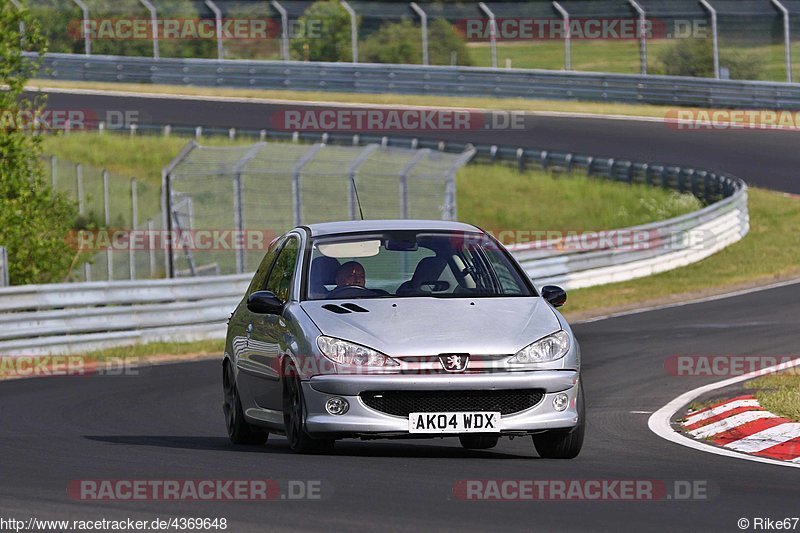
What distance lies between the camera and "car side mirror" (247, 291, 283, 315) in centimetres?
973

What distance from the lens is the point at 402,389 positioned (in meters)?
8.77

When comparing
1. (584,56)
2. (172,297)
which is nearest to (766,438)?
(172,297)

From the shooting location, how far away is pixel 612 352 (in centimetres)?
1714

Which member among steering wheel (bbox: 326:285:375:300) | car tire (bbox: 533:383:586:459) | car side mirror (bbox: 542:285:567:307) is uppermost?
steering wheel (bbox: 326:285:375:300)

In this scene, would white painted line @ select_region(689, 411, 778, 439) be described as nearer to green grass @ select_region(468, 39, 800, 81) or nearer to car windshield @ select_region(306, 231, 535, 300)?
car windshield @ select_region(306, 231, 535, 300)

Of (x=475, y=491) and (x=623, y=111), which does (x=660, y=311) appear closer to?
(x=475, y=491)

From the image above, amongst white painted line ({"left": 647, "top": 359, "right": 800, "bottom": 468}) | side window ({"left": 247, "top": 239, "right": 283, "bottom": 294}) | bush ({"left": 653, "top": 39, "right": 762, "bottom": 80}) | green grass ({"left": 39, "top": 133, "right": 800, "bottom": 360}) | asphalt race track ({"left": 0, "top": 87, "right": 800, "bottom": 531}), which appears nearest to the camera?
asphalt race track ({"left": 0, "top": 87, "right": 800, "bottom": 531})

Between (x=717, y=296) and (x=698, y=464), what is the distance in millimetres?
14805

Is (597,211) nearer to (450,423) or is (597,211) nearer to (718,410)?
(718,410)

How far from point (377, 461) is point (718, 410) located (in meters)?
3.56

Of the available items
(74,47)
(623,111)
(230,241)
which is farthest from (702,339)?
(74,47)

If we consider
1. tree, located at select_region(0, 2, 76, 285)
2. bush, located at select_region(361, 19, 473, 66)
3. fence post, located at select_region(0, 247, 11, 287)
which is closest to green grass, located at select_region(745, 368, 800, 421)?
fence post, located at select_region(0, 247, 11, 287)

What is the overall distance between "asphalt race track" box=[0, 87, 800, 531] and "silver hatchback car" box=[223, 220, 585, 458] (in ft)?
0.78

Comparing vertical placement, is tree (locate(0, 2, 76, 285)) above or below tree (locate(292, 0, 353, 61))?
above
